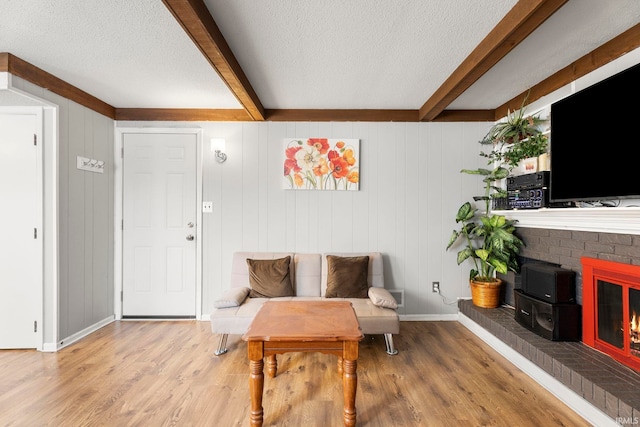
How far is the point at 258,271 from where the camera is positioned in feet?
10.4

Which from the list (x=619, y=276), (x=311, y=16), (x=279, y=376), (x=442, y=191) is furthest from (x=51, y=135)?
(x=619, y=276)

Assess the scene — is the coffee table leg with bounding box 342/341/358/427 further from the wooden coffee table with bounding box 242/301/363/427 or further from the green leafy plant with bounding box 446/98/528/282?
the green leafy plant with bounding box 446/98/528/282

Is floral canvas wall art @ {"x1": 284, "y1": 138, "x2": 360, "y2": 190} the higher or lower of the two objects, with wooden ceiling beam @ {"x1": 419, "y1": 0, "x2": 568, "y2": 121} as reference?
lower

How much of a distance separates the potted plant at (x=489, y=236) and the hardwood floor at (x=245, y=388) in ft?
1.87

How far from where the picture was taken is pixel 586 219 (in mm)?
2264

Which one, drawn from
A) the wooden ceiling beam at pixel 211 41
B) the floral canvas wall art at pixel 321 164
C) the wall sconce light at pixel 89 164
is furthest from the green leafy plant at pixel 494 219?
the wall sconce light at pixel 89 164

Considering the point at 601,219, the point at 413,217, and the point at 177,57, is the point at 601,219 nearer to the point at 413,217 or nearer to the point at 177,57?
the point at 413,217

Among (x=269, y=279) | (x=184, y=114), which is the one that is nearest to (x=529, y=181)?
(x=269, y=279)

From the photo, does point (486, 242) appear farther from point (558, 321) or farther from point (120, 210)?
point (120, 210)

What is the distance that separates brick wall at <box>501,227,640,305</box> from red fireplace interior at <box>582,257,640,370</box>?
67 mm

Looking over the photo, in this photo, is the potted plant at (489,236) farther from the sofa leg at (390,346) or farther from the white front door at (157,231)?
the white front door at (157,231)

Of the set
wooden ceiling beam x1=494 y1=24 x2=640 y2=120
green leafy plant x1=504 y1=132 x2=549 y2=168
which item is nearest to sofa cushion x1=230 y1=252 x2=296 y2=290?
green leafy plant x1=504 y1=132 x2=549 y2=168

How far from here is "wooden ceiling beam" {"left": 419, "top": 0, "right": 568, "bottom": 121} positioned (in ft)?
5.49

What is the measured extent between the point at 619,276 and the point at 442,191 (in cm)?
175
